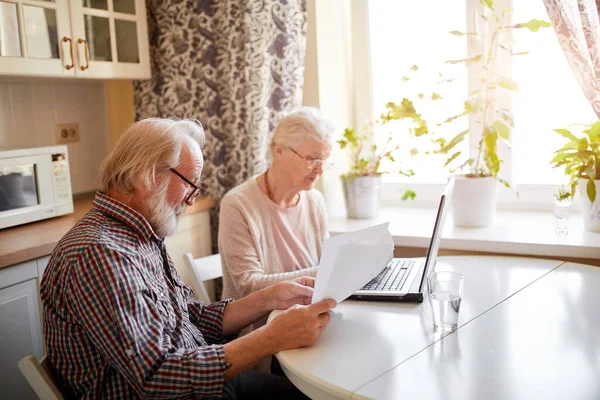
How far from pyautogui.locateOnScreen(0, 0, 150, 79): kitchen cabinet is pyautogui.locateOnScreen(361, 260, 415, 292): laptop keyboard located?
1460 millimetres

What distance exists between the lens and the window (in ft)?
8.23

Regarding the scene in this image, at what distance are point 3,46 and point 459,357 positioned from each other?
Answer: 183 centimetres

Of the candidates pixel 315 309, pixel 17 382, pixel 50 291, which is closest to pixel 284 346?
pixel 315 309

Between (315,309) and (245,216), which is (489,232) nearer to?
(245,216)

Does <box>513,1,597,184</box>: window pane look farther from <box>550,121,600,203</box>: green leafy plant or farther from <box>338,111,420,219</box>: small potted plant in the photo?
<box>338,111,420,219</box>: small potted plant

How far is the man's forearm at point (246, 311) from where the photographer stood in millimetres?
1682

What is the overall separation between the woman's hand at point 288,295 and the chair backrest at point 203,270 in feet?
1.50

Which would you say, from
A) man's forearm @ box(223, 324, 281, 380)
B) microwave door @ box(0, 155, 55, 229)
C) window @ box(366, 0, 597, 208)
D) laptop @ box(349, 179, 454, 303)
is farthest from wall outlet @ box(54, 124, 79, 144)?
man's forearm @ box(223, 324, 281, 380)

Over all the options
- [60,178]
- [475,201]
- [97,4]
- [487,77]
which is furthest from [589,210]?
[97,4]

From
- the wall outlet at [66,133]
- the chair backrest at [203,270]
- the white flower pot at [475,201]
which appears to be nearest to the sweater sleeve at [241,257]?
the chair backrest at [203,270]

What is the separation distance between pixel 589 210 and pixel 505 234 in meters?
0.29

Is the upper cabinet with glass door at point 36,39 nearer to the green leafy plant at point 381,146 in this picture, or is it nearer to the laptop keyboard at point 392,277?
the green leafy plant at point 381,146

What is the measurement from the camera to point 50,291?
4.33ft

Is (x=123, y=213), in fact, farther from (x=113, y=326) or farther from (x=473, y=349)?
(x=473, y=349)
